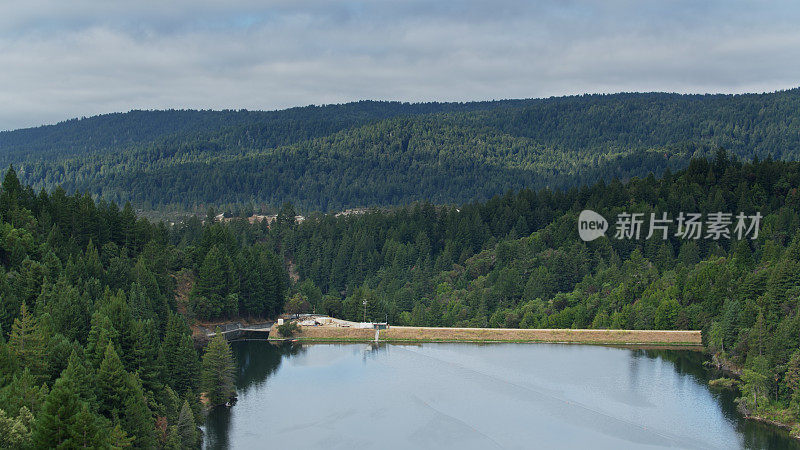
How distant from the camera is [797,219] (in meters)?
119

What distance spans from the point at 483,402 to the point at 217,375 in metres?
21.6

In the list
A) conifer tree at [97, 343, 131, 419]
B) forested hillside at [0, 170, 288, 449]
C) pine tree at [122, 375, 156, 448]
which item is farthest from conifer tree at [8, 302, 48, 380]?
pine tree at [122, 375, 156, 448]

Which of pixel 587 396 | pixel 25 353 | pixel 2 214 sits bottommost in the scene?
pixel 587 396

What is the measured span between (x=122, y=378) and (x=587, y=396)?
3803 centimetres

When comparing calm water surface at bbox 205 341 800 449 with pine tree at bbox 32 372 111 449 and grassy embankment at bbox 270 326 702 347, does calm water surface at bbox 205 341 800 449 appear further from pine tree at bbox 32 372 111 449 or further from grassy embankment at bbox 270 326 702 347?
pine tree at bbox 32 372 111 449

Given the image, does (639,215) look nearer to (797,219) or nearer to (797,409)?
(797,219)

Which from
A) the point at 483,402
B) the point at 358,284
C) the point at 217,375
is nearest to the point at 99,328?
the point at 217,375

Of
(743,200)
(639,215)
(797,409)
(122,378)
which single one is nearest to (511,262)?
(639,215)

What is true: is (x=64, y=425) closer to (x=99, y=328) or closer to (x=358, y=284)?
(x=99, y=328)

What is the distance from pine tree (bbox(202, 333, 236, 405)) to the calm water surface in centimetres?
169


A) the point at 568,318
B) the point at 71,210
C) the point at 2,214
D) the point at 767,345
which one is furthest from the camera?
the point at 568,318

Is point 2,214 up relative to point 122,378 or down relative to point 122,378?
up

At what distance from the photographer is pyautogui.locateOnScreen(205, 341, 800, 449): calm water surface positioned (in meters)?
70.8

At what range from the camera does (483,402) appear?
262 ft
